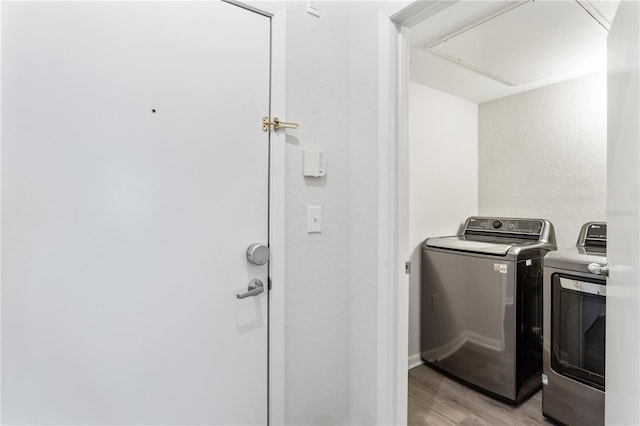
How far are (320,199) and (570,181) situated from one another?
221cm

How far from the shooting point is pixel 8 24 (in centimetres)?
90

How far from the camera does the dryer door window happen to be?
1.64 meters

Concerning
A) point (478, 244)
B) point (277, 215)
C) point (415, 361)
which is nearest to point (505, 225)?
point (478, 244)

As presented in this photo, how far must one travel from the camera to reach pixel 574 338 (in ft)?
5.77

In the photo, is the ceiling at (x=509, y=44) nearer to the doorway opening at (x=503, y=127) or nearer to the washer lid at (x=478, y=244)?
the doorway opening at (x=503, y=127)

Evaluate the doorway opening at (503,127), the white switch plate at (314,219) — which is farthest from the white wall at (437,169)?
the white switch plate at (314,219)

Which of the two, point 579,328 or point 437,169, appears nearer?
point 579,328

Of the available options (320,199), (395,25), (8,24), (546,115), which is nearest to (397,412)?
(320,199)

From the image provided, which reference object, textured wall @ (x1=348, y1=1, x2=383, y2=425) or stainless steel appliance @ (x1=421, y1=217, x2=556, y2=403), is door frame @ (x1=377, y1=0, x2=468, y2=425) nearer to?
textured wall @ (x1=348, y1=1, x2=383, y2=425)

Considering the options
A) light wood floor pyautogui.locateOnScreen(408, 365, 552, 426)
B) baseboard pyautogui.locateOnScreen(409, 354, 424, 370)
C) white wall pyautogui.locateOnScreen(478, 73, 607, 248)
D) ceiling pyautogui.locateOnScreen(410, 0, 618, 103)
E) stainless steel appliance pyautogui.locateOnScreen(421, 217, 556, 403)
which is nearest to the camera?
ceiling pyautogui.locateOnScreen(410, 0, 618, 103)

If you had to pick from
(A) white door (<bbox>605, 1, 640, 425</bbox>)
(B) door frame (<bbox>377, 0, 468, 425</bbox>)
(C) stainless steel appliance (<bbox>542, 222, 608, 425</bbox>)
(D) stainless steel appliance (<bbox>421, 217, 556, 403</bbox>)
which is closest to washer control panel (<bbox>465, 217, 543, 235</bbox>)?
(D) stainless steel appliance (<bbox>421, 217, 556, 403</bbox>)

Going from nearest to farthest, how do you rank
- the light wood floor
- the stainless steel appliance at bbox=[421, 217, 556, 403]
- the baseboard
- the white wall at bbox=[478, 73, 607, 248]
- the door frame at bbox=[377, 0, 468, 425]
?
the door frame at bbox=[377, 0, 468, 425], the light wood floor, the stainless steel appliance at bbox=[421, 217, 556, 403], the white wall at bbox=[478, 73, 607, 248], the baseboard

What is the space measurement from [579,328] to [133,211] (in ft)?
7.27

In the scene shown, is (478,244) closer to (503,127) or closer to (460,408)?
(460,408)
